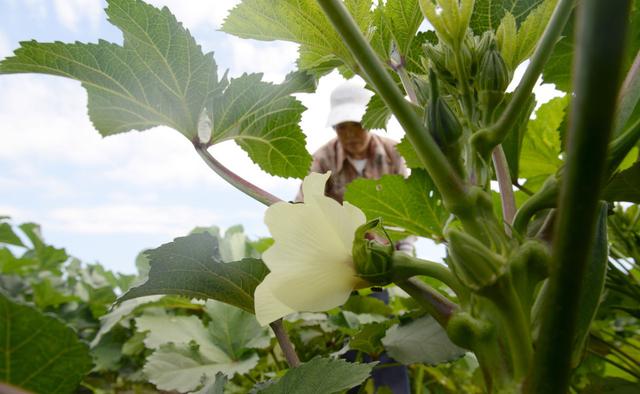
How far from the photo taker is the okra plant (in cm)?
21

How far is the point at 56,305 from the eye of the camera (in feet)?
5.07

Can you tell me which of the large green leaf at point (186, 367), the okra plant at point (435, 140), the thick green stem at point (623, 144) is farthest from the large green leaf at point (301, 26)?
the large green leaf at point (186, 367)

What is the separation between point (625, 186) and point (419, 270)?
19cm

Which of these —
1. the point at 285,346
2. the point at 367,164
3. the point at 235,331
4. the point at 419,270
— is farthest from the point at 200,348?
the point at 367,164

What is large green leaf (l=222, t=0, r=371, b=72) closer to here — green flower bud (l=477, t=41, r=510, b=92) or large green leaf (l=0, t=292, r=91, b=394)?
green flower bud (l=477, t=41, r=510, b=92)

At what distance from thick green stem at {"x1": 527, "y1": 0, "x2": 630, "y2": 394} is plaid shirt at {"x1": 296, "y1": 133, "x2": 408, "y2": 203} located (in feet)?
8.77

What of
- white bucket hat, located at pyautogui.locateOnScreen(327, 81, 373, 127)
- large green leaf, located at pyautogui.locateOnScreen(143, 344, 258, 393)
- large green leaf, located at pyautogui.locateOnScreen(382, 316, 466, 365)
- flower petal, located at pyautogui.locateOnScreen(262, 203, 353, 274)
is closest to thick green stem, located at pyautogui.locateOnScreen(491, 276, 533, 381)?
flower petal, located at pyautogui.locateOnScreen(262, 203, 353, 274)

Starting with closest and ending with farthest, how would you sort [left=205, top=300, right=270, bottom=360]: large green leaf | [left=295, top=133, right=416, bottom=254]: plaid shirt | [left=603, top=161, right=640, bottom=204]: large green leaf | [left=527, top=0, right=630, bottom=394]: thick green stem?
[left=527, top=0, right=630, bottom=394]: thick green stem, [left=603, top=161, right=640, bottom=204]: large green leaf, [left=205, top=300, right=270, bottom=360]: large green leaf, [left=295, top=133, right=416, bottom=254]: plaid shirt

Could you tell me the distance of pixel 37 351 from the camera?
313 millimetres

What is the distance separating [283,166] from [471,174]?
0.34 m

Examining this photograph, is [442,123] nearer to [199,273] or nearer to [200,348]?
[199,273]

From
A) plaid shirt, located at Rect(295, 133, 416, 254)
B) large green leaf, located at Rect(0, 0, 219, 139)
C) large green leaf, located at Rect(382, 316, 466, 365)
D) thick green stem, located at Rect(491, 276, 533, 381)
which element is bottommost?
large green leaf, located at Rect(382, 316, 466, 365)

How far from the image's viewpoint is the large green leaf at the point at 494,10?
489mm

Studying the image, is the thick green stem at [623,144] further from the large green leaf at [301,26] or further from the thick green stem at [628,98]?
the large green leaf at [301,26]
